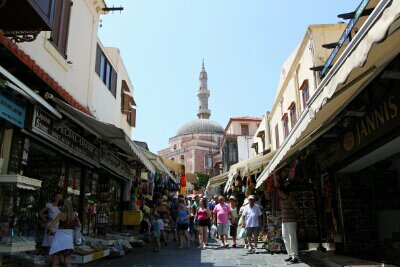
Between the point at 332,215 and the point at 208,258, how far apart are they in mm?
2982

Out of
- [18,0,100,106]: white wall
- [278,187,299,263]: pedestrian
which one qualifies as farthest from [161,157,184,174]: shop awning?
[278,187,299,263]: pedestrian

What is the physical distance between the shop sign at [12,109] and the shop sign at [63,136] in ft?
0.85

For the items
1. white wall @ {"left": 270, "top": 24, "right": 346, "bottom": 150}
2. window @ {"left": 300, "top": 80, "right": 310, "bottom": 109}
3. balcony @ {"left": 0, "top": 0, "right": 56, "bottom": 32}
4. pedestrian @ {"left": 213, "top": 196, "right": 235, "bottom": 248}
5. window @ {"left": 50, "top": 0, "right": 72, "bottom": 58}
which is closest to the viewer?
balcony @ {"left": 0, "top": 0, "right": 56, "bottom": 32}

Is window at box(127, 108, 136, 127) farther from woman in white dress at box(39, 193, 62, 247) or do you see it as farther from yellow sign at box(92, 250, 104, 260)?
woman in white dress at box(39, 193, 62, 247)

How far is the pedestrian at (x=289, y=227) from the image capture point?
8.13 metres

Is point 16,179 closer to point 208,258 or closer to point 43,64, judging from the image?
point 43,64

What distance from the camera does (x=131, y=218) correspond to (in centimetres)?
1391

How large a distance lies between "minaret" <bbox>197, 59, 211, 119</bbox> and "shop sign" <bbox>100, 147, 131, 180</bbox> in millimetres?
64994

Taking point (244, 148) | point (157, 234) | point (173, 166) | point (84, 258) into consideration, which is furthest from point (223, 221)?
point (244, 148)

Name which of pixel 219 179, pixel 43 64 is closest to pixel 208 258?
pixel 43 64

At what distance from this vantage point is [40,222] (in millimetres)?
7598

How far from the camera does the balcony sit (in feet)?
16.5

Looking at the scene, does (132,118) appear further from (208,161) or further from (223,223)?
(208,161)

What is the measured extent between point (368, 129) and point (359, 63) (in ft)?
10.4
